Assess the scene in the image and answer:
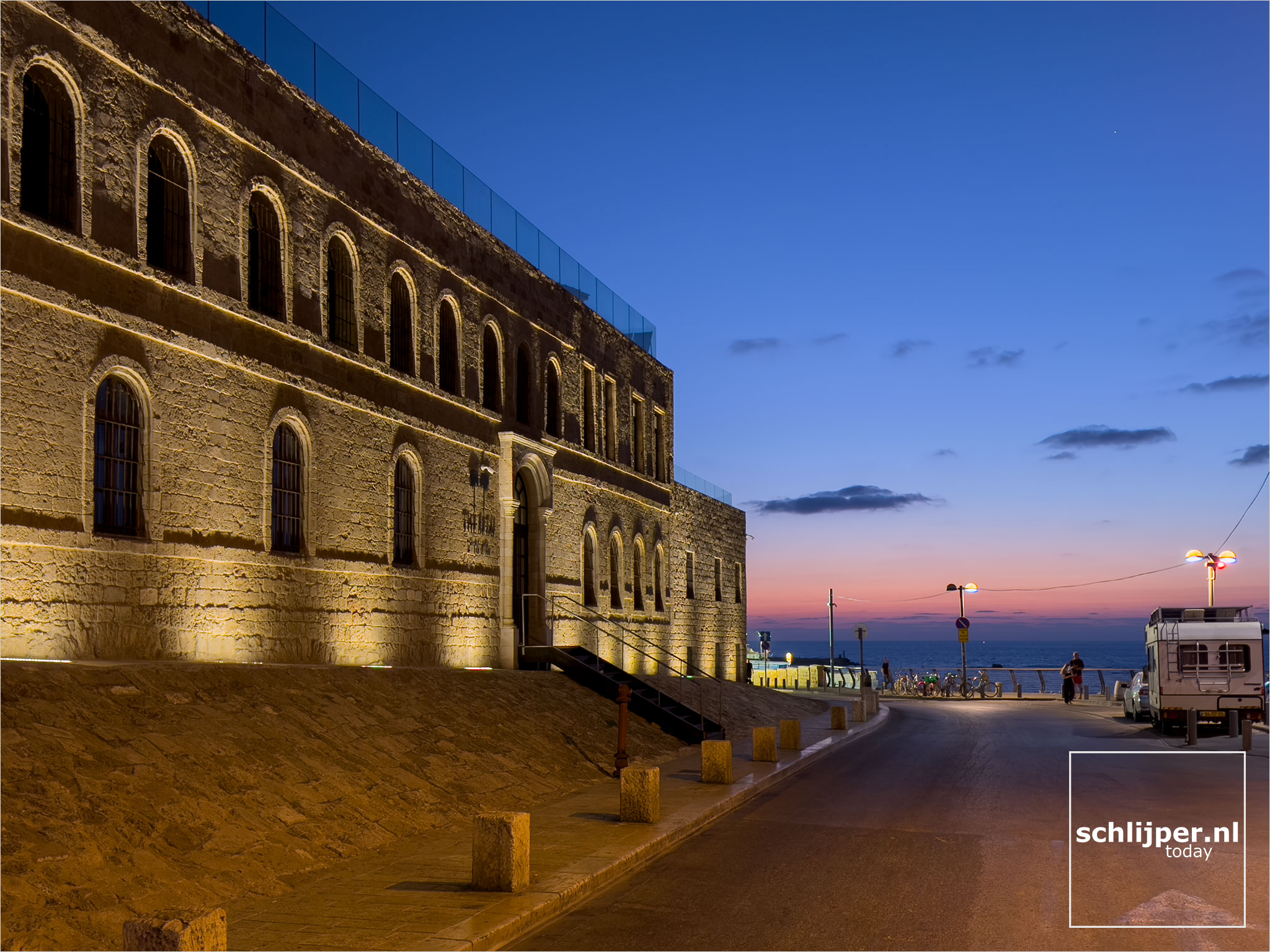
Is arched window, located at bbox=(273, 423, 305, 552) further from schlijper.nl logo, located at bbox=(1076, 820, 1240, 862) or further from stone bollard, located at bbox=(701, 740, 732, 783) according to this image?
schlijper.nl logo, located at bbox=(1076, 820, 1240, 862)

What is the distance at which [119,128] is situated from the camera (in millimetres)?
14164

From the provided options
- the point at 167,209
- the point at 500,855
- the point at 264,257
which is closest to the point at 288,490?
the point at 264,257

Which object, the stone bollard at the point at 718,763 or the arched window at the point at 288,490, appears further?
the arched window at the point at 288,490

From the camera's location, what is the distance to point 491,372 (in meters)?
24.8

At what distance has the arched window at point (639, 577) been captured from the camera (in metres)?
33.9

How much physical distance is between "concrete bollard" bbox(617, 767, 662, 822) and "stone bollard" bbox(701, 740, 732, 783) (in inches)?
141

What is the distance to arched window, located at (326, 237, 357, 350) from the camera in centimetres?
1898

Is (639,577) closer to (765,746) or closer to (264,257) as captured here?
(765,746)

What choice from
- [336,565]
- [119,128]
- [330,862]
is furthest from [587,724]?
[119,128]

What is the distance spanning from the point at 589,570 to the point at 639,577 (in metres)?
4.34

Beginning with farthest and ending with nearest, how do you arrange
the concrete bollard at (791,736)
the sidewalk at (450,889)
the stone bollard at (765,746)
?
1. the concrete bollard at (791,736)
2. the stone bollard at (765,746)
3. the sidewalk at (450,889)

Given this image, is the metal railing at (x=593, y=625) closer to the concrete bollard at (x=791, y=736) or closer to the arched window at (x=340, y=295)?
the concrete bollard at (x=791, y=736)

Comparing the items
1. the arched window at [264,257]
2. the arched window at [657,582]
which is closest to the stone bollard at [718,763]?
the arched window at [264,257]

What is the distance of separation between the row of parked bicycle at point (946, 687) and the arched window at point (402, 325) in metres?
32.1
